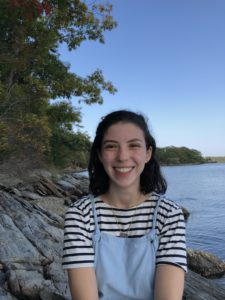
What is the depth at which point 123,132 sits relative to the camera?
123 inches

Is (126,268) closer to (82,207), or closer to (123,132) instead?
(82,207)

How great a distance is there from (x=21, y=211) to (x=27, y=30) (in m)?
6.05

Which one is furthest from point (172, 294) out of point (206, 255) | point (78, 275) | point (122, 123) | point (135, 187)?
point (206, 255)

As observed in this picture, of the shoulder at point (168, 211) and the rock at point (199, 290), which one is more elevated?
the shoulder at point (168, 211)

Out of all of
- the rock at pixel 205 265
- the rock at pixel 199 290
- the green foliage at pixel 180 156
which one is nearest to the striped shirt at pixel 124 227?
the rock at pixel 199 290

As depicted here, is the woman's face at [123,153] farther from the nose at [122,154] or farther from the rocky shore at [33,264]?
the rocky shore at [33,264]

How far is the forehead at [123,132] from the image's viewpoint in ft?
10.2

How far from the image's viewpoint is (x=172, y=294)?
2746mm

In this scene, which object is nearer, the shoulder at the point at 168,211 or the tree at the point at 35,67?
the shoulder at the point at 168,211

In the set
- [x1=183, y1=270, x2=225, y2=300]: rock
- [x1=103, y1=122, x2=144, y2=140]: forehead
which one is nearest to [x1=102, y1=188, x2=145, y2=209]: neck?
[x1=103, y1=122, x2=144, y2=140]: forehead

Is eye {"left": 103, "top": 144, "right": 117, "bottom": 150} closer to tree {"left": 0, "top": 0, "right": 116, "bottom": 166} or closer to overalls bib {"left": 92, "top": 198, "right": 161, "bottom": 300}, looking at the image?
overalls bib {"left": 92, "top": 198, "right": 161, "bottom": 300}

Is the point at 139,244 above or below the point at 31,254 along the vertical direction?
above

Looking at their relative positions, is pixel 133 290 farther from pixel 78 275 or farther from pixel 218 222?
pixel 218 222

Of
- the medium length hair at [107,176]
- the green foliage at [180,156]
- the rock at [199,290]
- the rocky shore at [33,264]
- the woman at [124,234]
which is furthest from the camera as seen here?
the green foliage at [180,156]
